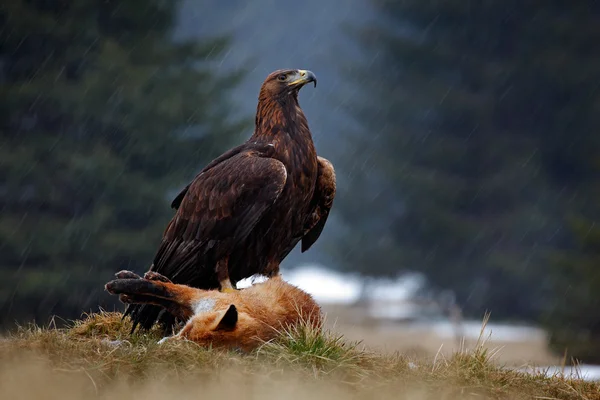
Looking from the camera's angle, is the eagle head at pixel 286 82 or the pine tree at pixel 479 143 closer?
the eagle head at pixel 286 82

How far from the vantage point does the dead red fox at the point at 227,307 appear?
194 inches

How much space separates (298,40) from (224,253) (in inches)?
1419

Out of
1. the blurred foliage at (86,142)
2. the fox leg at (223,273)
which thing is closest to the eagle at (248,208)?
the fox leg at (223,273)

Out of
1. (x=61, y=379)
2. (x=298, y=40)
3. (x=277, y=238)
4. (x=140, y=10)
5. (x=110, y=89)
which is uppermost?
(x=298, y=40)

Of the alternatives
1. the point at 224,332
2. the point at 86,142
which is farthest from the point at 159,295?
the point at 86,142

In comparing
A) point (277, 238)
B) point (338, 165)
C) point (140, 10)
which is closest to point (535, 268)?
point (338, 165)

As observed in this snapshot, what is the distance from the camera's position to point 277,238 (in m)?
6.21

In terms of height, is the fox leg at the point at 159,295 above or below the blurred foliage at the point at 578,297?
below

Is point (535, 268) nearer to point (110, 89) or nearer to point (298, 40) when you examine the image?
point (110, 89)

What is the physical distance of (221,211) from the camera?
239 inches

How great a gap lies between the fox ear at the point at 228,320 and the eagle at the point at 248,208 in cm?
94

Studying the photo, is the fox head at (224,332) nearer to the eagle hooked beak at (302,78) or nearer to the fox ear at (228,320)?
the fox ear at (228,320)

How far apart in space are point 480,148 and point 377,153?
312cm

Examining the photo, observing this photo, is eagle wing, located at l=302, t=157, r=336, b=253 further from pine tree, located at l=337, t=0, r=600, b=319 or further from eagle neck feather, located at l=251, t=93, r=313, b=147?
pine tree, located at l=337, t=0, r=600, b=319
